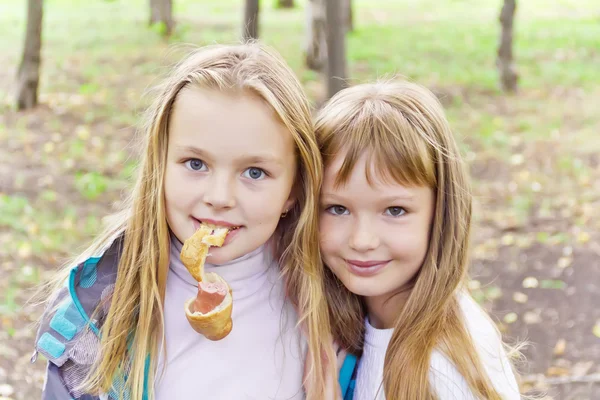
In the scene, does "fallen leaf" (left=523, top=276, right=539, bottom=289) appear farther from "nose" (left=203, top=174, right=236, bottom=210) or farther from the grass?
"nose" (left=203, top=174, right=236, bottom=210)

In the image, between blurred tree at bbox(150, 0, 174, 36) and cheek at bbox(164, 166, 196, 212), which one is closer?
cheek at bbox(164, 166, 196, 212)

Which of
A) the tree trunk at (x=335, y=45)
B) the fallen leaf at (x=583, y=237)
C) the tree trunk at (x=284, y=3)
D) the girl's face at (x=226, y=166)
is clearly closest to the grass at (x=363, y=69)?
the fallen leaf at (x=583, y=237)

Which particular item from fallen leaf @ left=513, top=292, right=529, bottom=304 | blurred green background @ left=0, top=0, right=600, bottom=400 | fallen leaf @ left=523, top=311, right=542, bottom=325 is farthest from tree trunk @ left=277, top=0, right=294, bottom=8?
fallen leaf @ left=523, top=311, right=542, bottom=325

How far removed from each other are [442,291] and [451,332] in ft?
0.45

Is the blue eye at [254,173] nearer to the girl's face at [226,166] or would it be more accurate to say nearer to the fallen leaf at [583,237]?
the girl's face at [226,166]

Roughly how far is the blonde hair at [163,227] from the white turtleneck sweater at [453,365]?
0.17 metres

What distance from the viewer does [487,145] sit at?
8047 mm

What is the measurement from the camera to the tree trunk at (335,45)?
5.25 metres

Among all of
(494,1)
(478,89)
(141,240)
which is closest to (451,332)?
(141,240)

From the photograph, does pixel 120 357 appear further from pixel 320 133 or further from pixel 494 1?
pixel 494 1

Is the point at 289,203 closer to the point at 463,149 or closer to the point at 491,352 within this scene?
the point at 491,352

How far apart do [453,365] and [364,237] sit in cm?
47

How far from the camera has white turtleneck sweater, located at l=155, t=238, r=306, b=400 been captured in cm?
212

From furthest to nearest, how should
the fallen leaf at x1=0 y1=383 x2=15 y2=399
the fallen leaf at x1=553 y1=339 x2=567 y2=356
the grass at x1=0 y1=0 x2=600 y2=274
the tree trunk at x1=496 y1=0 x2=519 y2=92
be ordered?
the tree trunk at x1=496 y1=0 x2=519 y2=92 → the grass at x1=0 y1=0 x2=600 y2=274 → the fallen leaf at x1=553 y1=339 x2=567 y2=356 → the fallen leaf at x1=0 y1=383 x2=15 y2=399
